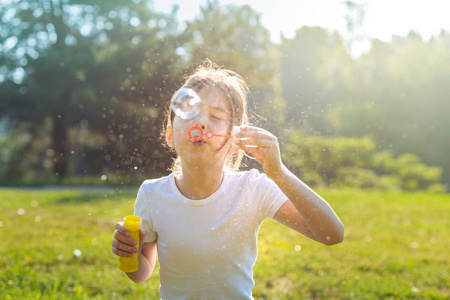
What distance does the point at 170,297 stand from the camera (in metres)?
1.97

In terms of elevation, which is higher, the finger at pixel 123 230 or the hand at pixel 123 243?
the finger at pixel 123 230

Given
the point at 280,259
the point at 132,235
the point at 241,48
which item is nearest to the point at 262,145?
the point at 132,235

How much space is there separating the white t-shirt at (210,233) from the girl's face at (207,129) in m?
0.16

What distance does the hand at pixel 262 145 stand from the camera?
1.65 metres

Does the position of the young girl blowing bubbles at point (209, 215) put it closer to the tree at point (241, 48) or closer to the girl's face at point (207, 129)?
the girl's face at point (207, 129)

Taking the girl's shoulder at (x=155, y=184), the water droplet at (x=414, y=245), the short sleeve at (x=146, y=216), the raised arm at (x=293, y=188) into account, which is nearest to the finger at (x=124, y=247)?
the short sleeve at (x=146, y=216)

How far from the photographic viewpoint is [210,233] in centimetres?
193

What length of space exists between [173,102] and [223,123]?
0.27 m

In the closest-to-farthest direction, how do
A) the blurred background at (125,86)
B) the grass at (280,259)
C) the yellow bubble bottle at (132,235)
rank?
the yellow bubble bottle at (132,235)
the grass at (280,259)
the blurred background at (125,86)

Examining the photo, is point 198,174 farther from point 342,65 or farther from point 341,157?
point 342,65

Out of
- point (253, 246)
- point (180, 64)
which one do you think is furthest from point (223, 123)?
point (180, 64)

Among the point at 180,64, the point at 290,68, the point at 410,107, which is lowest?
the point at 180,64

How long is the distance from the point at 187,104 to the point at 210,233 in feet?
1.73

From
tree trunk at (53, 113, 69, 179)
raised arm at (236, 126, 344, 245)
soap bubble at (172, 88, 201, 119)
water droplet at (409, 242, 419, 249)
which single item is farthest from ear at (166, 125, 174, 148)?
tree trunk at (53, 113, 69, 179)
